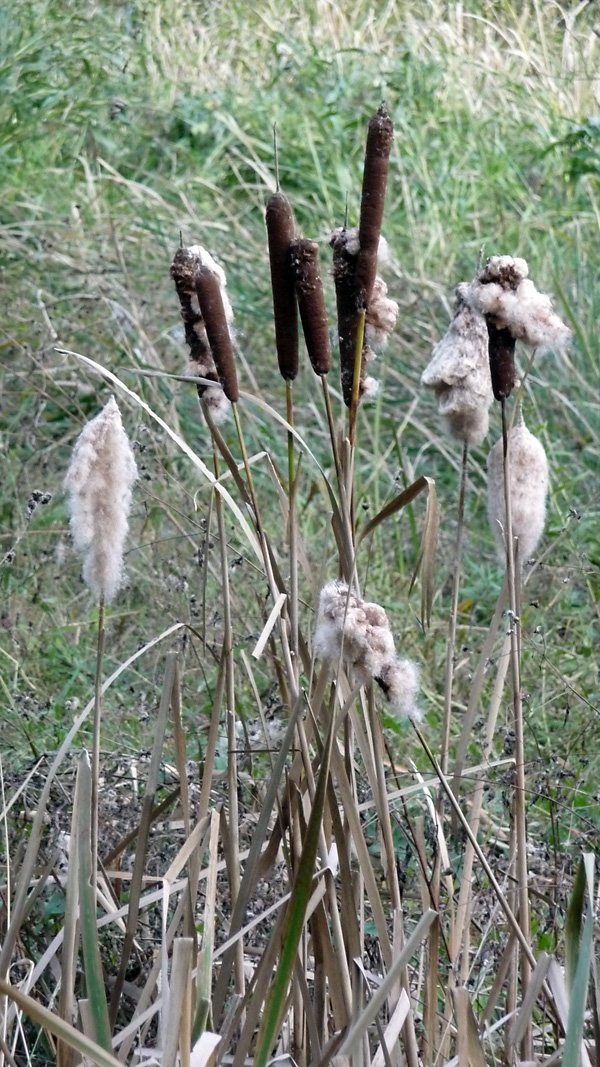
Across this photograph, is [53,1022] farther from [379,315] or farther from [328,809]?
[379,315]

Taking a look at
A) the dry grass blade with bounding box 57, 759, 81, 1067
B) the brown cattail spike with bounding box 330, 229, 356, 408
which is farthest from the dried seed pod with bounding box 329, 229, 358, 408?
the dry grass blade with bounding box 57, 759, 81, 1067

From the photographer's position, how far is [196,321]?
4.16ft

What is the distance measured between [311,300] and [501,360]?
212mm

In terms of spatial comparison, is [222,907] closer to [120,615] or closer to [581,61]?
[120,615]

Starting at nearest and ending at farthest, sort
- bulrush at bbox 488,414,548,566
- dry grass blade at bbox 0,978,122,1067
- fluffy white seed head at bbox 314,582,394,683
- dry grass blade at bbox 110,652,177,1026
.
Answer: dry grass blade at bbox 0,978,122,1067 → fluffy white seed head at bbox 314,582,394,683 → dry grass blade at bbox 110,652,177,1026 → bulrush at bbox 488,414,548,566

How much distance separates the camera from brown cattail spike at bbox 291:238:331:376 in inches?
44.0

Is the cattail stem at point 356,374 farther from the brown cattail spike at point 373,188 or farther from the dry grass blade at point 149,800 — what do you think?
the dry grass blade at point 149,800

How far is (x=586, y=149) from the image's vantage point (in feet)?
15.4

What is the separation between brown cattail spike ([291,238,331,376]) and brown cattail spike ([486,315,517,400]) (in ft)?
0.57

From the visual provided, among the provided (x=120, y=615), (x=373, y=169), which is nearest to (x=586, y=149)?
(x=120, y=615)

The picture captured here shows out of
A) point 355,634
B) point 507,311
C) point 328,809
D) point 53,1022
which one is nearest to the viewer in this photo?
point 53,1022

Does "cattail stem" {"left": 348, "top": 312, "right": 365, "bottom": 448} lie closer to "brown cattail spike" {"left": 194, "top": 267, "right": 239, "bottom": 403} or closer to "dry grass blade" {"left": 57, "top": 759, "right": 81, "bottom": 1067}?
"brown cattail spike" {"left": 194, "top": 267, "right": 239, "bottom": 403}

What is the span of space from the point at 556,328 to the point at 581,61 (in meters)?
4.88

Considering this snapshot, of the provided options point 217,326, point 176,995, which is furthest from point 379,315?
point 176,995
